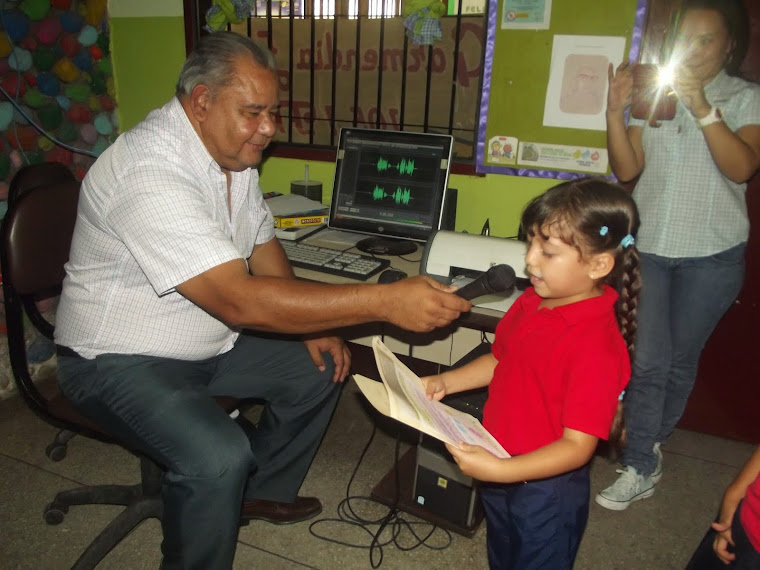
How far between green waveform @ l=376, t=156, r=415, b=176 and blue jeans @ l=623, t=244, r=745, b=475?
889mm

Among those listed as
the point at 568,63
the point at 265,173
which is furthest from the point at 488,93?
the point at 265,173

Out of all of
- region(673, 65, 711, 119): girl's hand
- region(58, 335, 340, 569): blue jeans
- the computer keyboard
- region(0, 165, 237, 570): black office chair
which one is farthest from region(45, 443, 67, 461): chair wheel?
region(673, 65, 711, 119): girl's hand

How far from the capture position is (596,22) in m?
2.13

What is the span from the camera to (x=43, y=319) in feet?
5.70

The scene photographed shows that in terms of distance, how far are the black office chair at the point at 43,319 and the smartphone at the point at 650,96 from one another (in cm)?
158

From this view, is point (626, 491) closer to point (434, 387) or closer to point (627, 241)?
point (434, 387)

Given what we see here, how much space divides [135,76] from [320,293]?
2.01 m

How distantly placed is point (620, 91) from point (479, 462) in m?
1.49

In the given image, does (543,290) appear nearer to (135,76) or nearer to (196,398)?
(196,398)

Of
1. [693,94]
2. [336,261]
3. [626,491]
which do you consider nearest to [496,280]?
[336,261]

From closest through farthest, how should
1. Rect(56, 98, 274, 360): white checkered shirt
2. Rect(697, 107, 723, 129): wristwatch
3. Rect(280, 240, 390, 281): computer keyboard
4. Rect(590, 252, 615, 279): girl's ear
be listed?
Rect(590, 252, 615, 279): girl's ear
Rect(56, 98, 274, 360): white checkered shirt
Rect(697, 107, 723, 129): wristwatch
Rect(280, 240, 390, 281): computer keyboard

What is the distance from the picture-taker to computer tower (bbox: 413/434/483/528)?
187 centimetres

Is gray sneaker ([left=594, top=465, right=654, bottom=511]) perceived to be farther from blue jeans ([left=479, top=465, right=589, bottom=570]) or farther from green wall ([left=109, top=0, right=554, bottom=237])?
green wall ([left=109, top=0, right=554, bottom=237])

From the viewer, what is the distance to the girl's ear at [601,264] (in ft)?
3.71
